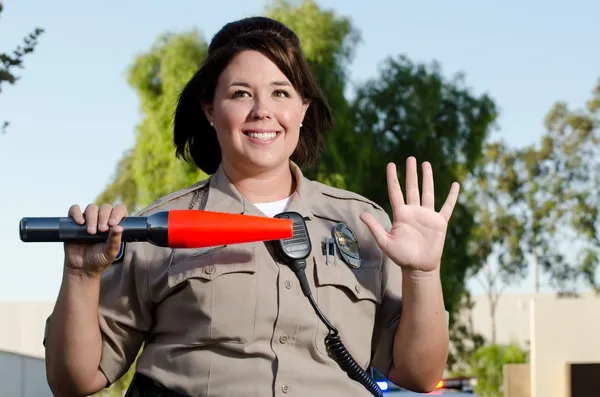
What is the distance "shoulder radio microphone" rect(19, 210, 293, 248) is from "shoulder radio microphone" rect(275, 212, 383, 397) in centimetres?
22

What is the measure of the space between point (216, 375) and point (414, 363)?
62 cm

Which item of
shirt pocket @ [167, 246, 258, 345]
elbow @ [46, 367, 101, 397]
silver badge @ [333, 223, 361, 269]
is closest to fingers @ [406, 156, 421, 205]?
silver badge @ [333, 223, 361, 269]

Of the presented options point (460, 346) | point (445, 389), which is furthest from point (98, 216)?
point (460, 346)

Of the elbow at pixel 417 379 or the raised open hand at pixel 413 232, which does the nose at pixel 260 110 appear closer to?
the raised open hand at pixel 413 232

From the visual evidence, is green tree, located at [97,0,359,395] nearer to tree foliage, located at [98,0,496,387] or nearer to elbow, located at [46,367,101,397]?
tree foliage, located at [98,0,496,387]

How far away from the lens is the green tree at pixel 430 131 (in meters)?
30.1

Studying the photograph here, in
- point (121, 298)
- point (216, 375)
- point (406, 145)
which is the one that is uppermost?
point (406, 145)

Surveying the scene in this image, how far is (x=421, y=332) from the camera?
3547 mm

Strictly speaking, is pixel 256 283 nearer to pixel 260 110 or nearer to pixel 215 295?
pixel 215 295

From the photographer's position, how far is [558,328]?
26203 mm

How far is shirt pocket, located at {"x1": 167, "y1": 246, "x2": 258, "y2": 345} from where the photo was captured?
133 inches

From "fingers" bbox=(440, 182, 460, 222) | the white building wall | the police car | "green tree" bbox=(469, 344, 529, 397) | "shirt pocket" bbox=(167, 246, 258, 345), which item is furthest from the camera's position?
"green tree" bbox=(469, 344, 529, 397)

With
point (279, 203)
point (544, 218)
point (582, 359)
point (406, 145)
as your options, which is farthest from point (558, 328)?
point (279, 203)

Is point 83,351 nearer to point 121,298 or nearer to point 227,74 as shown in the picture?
point 121,298
